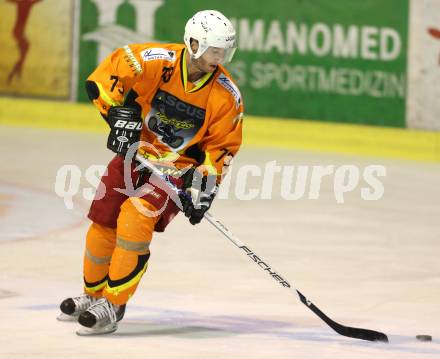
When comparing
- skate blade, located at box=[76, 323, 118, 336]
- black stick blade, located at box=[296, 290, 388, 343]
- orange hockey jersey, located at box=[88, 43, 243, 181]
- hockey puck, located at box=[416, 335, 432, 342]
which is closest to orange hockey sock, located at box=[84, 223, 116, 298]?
skate blade, located at box=[76, 323, 118, 336]

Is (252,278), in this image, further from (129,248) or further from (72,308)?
(129,248)

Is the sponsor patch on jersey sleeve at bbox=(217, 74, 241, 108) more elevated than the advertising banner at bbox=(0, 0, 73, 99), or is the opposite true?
the sponsor patch on jersey sleeve at bbox=(217, 74, 241, 108)

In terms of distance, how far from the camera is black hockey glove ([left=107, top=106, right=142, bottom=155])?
6422mm

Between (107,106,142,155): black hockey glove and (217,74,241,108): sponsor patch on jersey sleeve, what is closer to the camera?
(107,106,142,155): black hockey glove

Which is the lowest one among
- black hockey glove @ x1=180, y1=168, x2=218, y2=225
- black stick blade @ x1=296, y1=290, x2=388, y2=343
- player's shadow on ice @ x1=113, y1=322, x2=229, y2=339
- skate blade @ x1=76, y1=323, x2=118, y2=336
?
player's shadow on ice @ x1=113, y1=322, x2=229, y2=339

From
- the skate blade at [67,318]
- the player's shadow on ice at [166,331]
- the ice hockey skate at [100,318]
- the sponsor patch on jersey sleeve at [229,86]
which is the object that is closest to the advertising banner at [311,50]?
the sponsor patch on jersey sleeve at [229,86]

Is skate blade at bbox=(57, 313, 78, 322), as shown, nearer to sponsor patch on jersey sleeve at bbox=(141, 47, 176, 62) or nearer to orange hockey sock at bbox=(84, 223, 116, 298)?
orange hockey sock at bbox=(84, 223, 116, 298)

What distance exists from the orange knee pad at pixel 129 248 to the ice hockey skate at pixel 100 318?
0.12ft

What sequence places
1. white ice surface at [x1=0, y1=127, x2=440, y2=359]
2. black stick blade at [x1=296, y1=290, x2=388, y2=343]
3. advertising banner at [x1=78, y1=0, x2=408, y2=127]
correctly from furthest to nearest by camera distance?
advertising banner at [x1=78, y1=0, x2=408, y2=127] < black stick blade at [x1=296, y1=290, x2=388, y2=343] < white ice surface at [x1=0, y1=127, x2=440, y2=359]

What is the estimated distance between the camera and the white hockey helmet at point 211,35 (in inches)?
253

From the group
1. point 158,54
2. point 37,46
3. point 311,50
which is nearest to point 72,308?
point 158,54

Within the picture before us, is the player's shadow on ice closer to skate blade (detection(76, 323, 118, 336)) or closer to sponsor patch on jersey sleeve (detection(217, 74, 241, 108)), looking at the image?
skate blade (detection(76, 323, 118, 336))

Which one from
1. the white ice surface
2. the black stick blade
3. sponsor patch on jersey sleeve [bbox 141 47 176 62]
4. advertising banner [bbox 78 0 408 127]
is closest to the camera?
the white ice surface

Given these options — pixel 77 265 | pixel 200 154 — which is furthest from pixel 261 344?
pixel 77 265
